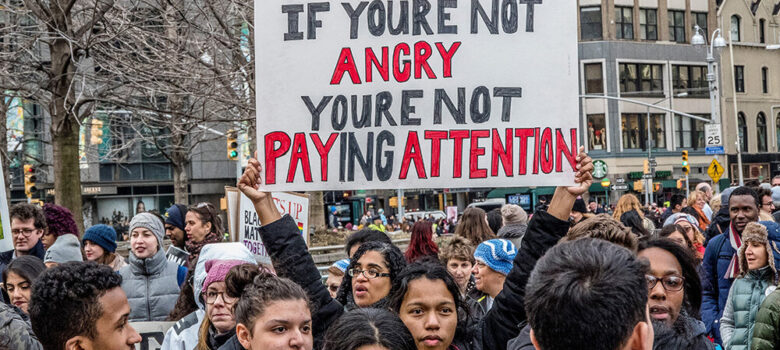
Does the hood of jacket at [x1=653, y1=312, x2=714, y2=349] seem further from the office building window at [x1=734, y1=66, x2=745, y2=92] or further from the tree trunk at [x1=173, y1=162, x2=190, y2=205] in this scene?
the office building window at [x1=734, y1=66, x2=745, y2=92]

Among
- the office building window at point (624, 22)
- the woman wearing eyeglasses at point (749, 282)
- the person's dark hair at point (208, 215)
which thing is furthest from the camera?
the office building window at point (624, 22)

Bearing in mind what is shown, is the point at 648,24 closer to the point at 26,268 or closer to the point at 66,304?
the point at 26,268

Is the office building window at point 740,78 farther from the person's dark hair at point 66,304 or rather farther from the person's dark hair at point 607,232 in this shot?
the person's dark hair at point 66,304

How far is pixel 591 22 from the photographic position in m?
52.4

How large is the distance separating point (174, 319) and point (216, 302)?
3.39 ft

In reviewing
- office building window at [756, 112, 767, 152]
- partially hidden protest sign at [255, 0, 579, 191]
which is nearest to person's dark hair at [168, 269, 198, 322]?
partially hidden protest sign at [255, 0, 579, 191]

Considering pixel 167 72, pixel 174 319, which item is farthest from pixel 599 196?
pixel 174 319

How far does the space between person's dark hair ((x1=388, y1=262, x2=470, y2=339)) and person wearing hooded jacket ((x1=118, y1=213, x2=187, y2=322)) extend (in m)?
2.58

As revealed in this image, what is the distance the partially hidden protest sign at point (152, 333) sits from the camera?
5.40 metres

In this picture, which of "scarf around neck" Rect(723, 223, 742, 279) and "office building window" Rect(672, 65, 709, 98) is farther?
"office building window" Rect(672, 65, 709, 98)

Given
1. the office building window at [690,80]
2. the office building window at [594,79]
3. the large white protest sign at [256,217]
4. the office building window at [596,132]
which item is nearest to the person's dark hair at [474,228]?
the large white protest sign at [256,217]

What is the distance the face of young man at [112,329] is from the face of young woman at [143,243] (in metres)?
2.85

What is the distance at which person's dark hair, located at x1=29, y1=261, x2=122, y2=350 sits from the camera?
3381 mm

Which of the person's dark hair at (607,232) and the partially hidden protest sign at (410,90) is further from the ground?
the partially hidden protest sign at (410,90)
